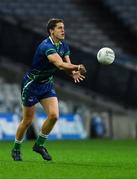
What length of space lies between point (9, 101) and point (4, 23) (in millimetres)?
2530

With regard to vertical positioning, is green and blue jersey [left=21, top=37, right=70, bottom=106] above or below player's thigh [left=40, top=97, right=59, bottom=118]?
above

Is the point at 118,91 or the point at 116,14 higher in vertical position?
the point at 116,14

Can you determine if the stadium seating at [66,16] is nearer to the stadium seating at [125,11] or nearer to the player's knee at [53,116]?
the stadium seating at [125,11]

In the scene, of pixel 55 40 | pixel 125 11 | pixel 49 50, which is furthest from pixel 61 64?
pixel 125 11

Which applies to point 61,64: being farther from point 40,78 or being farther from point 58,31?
point 40,78

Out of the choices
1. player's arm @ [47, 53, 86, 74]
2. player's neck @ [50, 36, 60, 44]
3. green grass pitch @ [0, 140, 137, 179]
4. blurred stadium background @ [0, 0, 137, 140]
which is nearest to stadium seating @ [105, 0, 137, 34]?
blurred stadium background @ [0, 0, 137, 140]

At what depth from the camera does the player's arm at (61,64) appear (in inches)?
523

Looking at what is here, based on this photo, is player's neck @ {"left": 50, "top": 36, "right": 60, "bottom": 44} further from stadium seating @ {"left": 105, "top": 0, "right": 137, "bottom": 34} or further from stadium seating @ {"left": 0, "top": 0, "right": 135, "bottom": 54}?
stadium seating @ {"left": 105, "top": 0, "right": 137, "bottom": 34}

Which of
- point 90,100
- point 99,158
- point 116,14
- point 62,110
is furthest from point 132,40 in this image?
point 99,158

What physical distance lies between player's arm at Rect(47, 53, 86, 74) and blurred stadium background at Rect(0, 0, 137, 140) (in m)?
10.7

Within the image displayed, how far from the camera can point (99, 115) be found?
26.4 metres

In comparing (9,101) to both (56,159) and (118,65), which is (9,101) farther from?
(56,159)

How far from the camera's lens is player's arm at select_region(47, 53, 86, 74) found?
43.6 ft

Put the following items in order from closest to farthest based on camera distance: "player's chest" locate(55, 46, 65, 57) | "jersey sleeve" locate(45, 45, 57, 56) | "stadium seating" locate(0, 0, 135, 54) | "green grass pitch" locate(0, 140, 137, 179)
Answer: "green grass pitch" locate(0, 140, 137, 179) < "jersey sleeve" locate(45, 45, 57, 56) < "player's chest" locate(55, 46, 65, 57) < "stadium seating" locate(0, 0, 135, 54)
